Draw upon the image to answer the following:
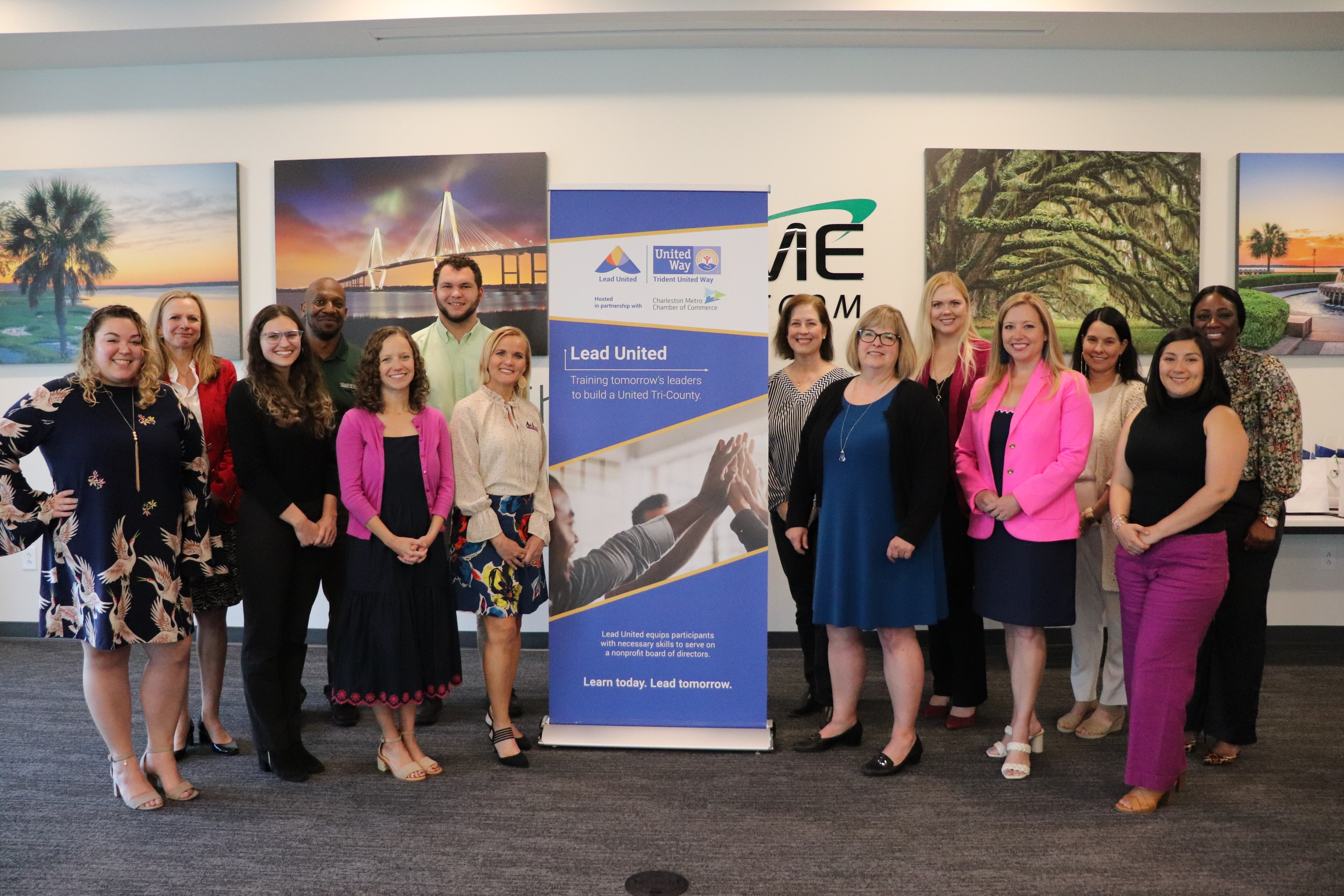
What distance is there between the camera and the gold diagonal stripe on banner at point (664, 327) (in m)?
3.54

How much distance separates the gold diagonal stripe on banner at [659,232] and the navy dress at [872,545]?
825mm

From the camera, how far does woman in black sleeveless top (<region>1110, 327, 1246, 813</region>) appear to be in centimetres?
289

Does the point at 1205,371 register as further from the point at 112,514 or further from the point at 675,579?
the point at 112,514

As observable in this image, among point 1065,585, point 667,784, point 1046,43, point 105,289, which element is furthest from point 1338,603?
point 105,289

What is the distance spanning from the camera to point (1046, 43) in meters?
4.84

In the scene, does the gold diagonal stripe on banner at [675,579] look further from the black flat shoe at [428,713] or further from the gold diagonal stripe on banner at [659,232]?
the gold diagonal stripe on banner at [659,232]

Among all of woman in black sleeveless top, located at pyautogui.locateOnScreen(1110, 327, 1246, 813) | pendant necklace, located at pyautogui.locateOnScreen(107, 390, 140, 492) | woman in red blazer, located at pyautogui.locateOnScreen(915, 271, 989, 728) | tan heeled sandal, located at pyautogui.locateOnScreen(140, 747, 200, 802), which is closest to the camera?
woman in black sleeveless top, located at pyautogui.locateOnScreen(1110, 327, 1246, 813)

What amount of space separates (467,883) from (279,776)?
1.13m

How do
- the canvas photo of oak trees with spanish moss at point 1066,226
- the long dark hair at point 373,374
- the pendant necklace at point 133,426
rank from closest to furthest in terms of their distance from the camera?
the pendant necklace at point 133,426, the long dark hair at point 373,374, the canvas photo of oak trees with spanish moss at point 1066,226

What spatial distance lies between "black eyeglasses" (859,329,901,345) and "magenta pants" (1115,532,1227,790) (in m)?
1.06

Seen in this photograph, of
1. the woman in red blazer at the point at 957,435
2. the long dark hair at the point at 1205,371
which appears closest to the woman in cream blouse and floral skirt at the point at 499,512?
the woman in red blazer at the point at 957,435

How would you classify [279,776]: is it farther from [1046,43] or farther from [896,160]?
[1046,43]

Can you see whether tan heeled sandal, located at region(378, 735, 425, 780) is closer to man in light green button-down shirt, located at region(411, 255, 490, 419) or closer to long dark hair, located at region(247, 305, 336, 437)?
long dark hair, located at region(247, 305, 336, 437)

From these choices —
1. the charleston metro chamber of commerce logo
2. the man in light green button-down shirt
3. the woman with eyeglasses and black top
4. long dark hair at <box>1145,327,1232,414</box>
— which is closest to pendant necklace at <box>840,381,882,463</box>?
the charleston metro chamber of commerce logo
